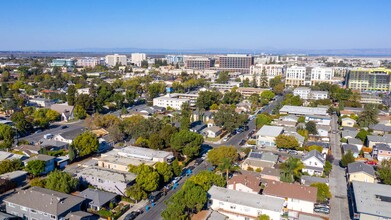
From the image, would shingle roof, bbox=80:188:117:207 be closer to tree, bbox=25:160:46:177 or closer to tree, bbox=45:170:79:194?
tree, bbox=45:170:79:194

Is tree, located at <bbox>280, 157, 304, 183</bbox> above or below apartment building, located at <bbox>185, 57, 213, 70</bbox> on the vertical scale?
below

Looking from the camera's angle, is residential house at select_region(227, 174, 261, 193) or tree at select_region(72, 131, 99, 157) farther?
tree at select_region(72, 131, 99, 157)

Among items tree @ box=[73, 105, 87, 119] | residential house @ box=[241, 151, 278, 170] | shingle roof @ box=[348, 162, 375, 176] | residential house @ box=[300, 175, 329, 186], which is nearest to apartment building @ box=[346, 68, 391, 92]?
shingle roof @ box=[348, 162, 375, 176]

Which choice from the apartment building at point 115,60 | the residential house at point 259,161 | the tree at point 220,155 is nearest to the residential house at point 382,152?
the residential house at point 259,161

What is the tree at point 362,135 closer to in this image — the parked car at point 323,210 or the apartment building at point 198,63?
the parked car at point 323,210

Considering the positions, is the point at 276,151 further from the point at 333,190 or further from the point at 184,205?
the point at 184,205

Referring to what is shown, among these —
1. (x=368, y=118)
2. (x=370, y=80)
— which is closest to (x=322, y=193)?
(x=368, y=118)

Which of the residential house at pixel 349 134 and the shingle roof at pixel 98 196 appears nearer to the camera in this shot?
the shingle roof at pixel 98 196
